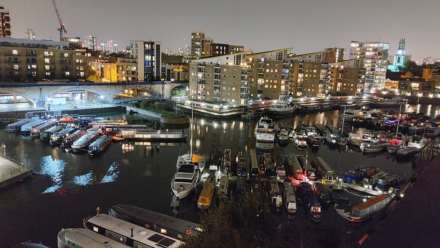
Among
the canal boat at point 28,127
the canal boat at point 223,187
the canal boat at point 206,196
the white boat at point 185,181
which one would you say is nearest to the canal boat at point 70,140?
the canal boat at point 28,127

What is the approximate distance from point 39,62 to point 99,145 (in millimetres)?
23732

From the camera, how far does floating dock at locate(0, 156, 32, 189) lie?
13.3 meters

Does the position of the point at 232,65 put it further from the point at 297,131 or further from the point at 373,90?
the point at 373,90

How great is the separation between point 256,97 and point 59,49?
24750 millimetres

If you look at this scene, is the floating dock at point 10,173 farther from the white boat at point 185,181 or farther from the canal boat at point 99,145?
the white boat at point 185,181

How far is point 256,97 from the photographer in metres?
40.6

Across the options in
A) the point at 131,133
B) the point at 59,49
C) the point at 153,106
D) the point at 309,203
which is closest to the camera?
the point at 309,203

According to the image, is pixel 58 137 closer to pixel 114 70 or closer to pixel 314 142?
pixel 314 142

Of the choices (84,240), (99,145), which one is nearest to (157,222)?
(84,240)

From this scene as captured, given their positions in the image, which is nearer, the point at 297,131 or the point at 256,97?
the point at 297,131

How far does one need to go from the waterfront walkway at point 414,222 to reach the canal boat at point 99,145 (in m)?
14.7

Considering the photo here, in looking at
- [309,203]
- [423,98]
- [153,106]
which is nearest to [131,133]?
[153,106]

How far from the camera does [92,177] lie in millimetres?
14938

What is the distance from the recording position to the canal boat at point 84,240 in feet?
27.2
